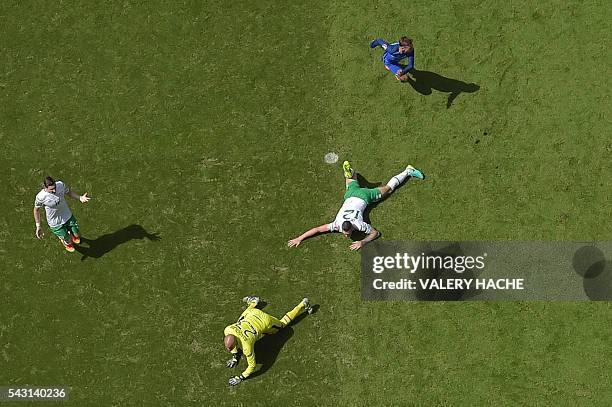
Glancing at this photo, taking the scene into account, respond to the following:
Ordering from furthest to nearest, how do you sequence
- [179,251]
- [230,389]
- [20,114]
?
1. [20,114]
2. [179,251]
3. [230,389]

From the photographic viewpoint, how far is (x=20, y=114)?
1581cm

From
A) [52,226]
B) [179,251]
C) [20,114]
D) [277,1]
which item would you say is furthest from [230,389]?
[277,1]

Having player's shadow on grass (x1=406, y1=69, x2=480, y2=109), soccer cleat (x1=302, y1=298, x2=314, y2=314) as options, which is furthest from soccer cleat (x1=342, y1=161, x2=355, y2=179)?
soccer cleat (x1=302, y1=298, x2=314, y2=314)

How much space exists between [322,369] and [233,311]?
2517mm

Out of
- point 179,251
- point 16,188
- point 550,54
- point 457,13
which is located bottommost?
point 179,251

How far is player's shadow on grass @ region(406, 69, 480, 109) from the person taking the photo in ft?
49.8

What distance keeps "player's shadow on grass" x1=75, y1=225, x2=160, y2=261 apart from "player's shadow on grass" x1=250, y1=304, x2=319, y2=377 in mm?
3708

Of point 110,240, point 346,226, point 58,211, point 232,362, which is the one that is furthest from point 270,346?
point 58,211

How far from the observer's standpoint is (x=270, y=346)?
14141 mm

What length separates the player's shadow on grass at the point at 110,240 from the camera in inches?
588

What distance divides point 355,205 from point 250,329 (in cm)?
377

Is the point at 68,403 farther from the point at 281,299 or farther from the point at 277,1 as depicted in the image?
the point at 277,1

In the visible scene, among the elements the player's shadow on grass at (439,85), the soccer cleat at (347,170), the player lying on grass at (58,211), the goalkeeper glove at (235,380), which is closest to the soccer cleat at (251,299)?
the goalkeeper glove at (235,380)

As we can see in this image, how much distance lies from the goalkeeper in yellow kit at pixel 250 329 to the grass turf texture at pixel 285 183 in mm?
344
